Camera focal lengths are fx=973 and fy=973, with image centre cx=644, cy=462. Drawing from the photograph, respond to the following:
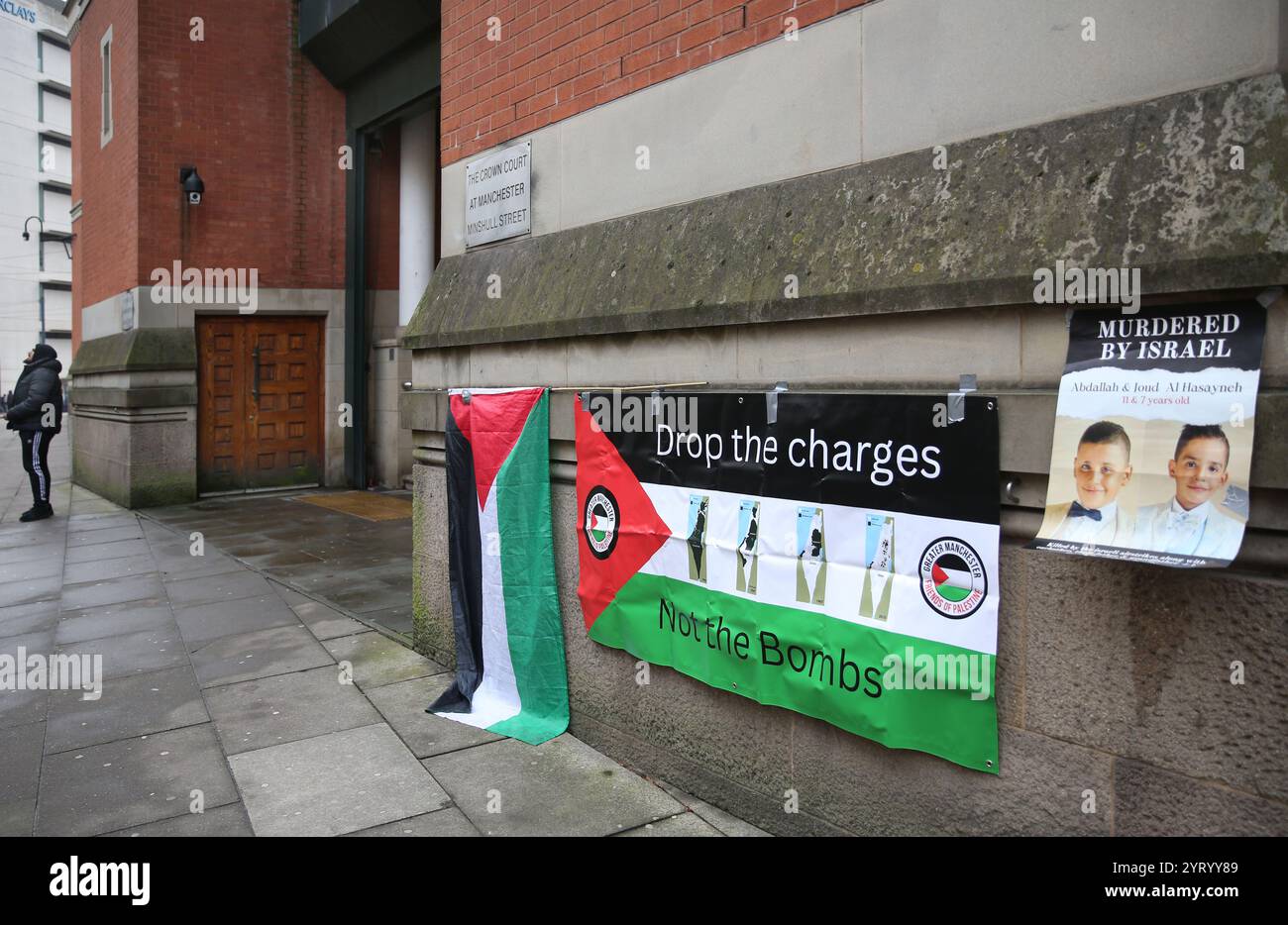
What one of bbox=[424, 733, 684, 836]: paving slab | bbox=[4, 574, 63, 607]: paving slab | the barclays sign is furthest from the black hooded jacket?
the barclays sign

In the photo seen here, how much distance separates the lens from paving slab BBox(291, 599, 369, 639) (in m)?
7.11

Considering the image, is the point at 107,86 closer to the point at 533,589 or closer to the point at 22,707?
the point at 22,707

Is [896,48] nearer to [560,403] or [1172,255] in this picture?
[1172,255]

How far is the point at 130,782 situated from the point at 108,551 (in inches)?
266

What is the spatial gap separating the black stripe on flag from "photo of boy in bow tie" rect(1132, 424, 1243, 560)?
3.79 meters

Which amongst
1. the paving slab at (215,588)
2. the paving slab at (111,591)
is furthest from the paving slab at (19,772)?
the paving slab at (111,591)

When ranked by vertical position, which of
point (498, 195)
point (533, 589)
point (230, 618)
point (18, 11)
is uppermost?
point (18, 11)

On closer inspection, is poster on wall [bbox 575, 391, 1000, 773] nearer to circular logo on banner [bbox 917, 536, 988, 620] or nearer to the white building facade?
circular logo on banner [bbox 917, 536, 988, 620]

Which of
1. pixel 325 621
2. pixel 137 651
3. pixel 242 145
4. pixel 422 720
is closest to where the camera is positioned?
pixel 422 720

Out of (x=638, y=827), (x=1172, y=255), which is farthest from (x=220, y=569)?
(x=1172, y=255)

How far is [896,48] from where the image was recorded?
3.55m

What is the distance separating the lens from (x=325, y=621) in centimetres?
741

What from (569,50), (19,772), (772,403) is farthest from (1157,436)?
(19,772)
